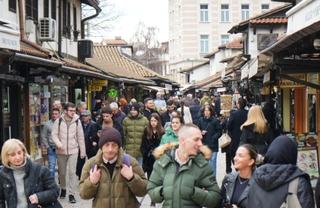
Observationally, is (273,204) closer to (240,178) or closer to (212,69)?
(240,178)

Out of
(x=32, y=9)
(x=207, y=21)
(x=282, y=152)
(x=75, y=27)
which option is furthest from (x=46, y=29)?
(x=207, y=21)

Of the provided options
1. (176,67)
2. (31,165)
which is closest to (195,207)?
(31,165)

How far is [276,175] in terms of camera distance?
5.03 meters

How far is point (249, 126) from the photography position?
1034 centimetres

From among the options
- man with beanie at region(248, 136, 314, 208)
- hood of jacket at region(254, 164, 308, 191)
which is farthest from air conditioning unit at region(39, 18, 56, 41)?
hood of jacket at region(254, 164, 308, 191)

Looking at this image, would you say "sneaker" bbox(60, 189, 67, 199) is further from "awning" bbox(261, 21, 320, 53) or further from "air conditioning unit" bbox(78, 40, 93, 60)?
"air conditioning unit" bbox(78, 40, 93, 60)

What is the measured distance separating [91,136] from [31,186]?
21.0 feet

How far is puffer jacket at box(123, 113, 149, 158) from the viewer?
12211 mm

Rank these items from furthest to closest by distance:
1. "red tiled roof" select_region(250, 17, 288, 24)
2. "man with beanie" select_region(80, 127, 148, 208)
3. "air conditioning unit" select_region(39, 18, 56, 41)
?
"red tiled roof" select_region(250, 17, 288, 24), "air conditioning unit" select_region(39, 18, 56, 41), "man with beanie" select_region(80, 127, 148, 208)

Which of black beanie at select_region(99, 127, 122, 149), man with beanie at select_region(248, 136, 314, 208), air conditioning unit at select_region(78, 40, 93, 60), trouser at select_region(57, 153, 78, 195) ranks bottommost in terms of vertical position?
trouser at select_region(57, 153, 78, 195)

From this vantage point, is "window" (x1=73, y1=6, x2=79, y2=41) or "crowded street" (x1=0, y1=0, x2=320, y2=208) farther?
"window" (x1=73, y1=6, x2=79, y2=41)

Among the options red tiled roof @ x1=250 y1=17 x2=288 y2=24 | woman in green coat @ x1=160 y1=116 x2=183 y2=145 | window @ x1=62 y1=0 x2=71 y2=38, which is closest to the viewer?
woman in green coat @ x1=160 y1=116 x2=183 y2=145

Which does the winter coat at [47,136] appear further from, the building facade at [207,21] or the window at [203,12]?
the window at [203,12]

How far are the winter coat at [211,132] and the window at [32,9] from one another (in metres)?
6.20
